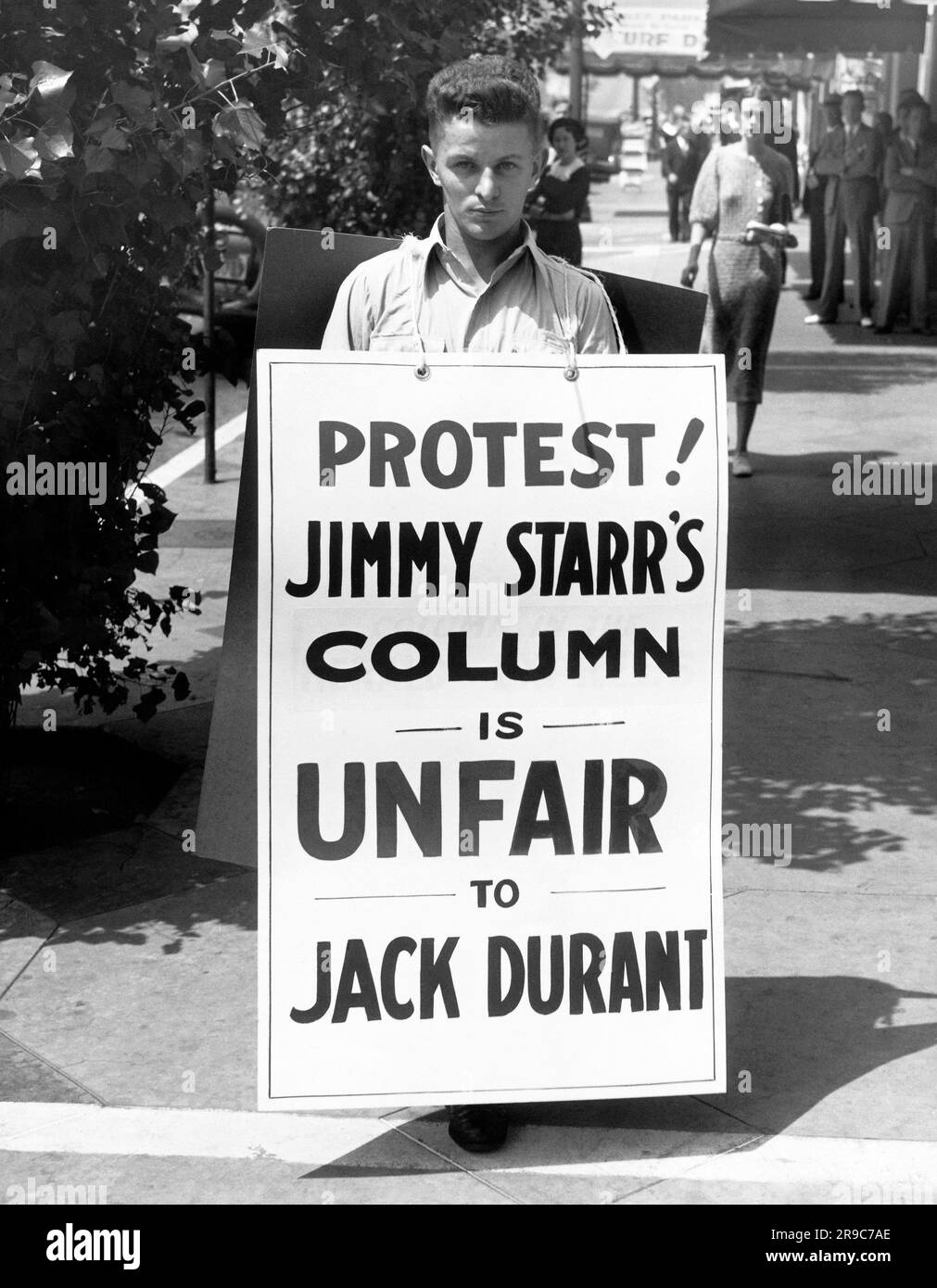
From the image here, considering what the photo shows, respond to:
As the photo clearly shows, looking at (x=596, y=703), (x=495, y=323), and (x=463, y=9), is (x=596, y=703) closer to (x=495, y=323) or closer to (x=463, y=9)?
(x=495, y=323)

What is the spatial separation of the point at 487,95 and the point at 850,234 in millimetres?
15227

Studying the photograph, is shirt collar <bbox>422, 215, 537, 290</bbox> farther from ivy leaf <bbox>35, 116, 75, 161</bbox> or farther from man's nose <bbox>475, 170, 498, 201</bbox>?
ivy leaf <bbox>35, 116, 75, 161</bbox>

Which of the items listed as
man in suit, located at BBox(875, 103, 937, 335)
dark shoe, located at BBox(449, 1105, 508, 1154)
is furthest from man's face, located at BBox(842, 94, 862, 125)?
dark shoe, located at BBox(449, 1105, 508, 1154)

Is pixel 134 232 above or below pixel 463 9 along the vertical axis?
below

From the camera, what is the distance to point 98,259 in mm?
4664

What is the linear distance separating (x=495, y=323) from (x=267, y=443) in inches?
20.9

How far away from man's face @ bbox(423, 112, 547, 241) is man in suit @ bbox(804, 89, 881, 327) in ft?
47.6

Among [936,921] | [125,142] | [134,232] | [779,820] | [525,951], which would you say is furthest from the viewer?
[779,820]

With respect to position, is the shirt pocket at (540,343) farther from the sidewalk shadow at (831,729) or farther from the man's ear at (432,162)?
the sidewalk shadow at (831,729)

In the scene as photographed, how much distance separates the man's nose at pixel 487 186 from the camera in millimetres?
3510

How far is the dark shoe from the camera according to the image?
12.0 ft

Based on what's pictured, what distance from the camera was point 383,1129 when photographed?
3799mm

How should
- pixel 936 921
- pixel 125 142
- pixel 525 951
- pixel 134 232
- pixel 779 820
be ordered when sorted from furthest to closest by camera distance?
pixel 779 820 → pixel 134 232 → pixel 936 921 → pixel 125 142 → pixel 525 951
